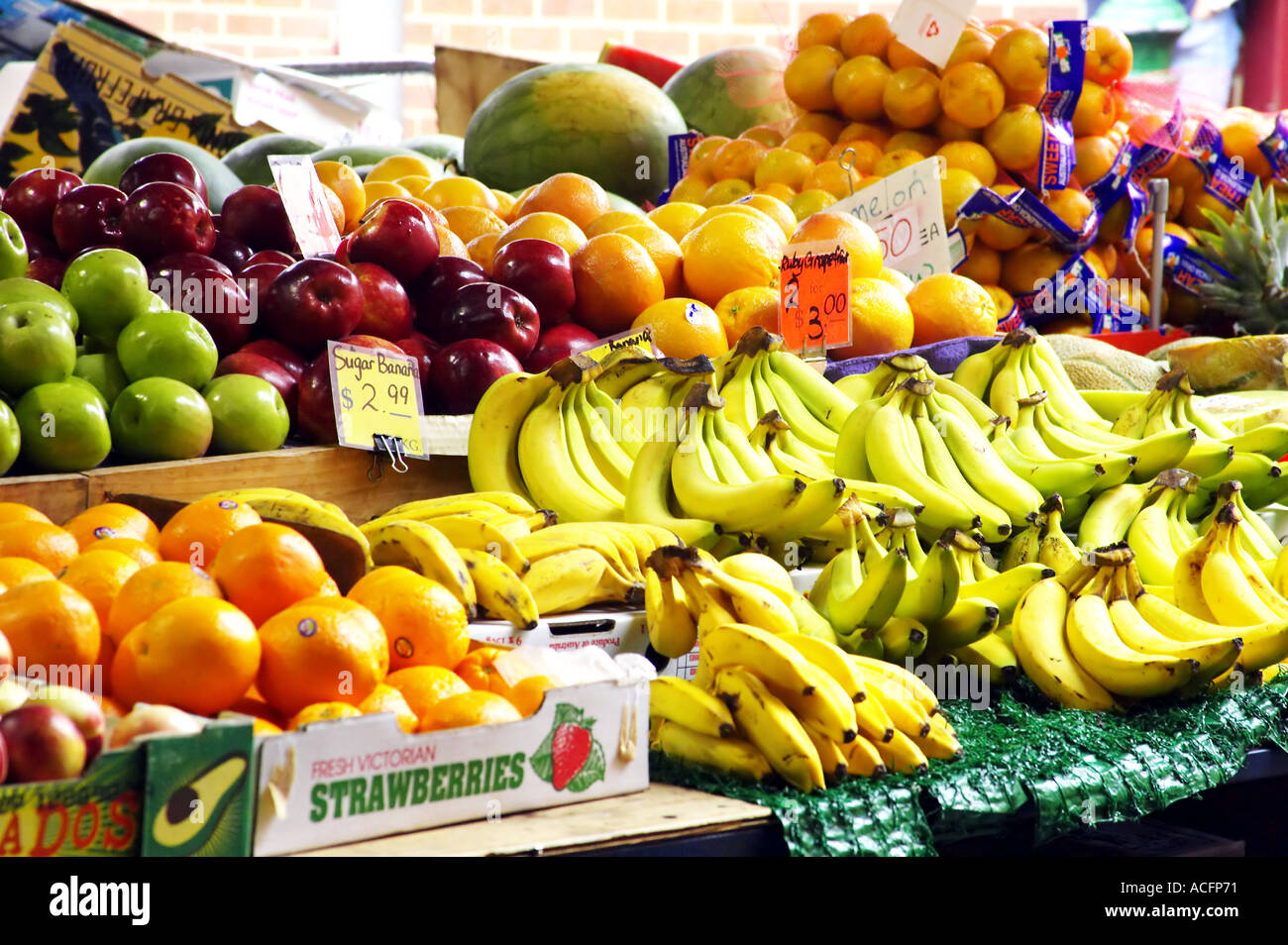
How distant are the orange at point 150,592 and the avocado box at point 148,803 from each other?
0.74 feet

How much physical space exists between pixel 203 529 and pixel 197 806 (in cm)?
48

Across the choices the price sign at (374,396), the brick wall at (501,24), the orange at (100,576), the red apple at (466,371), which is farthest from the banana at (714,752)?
the brick wall at (501,24)

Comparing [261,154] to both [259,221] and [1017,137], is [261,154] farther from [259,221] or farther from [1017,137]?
[1017,137]

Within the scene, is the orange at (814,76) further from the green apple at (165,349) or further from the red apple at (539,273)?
the green apple at (165,349)

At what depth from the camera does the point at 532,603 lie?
1596 mm

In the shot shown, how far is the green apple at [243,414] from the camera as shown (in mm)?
2033

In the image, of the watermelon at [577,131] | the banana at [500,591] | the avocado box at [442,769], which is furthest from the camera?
the watermelon at [577,131]

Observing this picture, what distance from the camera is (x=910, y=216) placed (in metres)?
3.14

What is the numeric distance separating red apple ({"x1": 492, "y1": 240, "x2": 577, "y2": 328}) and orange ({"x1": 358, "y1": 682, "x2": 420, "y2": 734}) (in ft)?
4.52

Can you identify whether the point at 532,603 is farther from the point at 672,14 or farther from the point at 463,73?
the point at 672,14

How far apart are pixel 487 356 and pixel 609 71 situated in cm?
219

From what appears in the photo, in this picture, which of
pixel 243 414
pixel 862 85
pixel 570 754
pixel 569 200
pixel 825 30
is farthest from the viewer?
pixel 825 30

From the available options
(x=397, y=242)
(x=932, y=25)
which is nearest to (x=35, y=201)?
(x=397, y=242)
